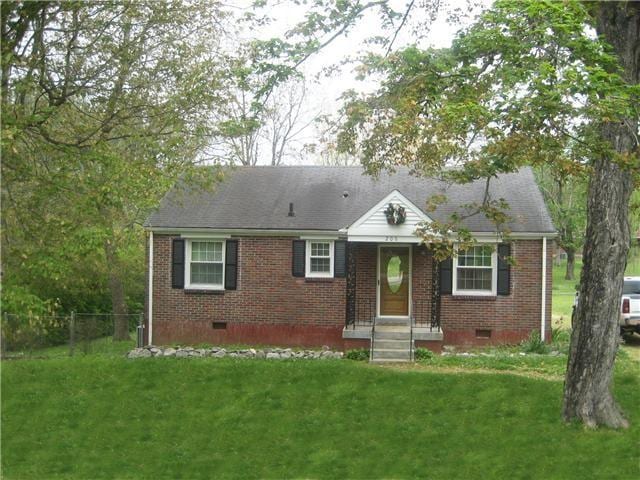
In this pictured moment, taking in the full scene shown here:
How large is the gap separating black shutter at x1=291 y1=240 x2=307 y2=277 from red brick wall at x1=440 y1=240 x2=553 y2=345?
377 centimetres

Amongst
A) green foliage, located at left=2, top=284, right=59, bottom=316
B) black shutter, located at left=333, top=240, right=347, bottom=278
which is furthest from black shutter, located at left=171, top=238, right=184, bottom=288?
green foliage, located at left=2, top=284, right=59, bottom=316

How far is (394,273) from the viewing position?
1834 centimetres

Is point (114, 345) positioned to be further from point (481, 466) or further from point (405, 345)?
point (481, 466)

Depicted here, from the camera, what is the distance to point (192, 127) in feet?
53.1

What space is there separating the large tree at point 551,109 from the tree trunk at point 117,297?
10.1 metres

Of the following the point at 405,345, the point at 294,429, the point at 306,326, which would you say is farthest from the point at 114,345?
the point at 294,429

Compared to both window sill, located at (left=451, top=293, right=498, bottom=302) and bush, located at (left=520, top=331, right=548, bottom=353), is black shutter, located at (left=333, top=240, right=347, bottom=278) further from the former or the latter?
bush, located at (left=520, top=331, right=548, bottom=353)

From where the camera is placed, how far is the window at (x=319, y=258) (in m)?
18.1

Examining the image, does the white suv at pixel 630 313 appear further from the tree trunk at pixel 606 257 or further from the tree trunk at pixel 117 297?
the tree trunk at pixel 117 297

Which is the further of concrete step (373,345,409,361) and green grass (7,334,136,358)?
concrete step (373,345,409,361)

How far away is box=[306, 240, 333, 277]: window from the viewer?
59.4ft

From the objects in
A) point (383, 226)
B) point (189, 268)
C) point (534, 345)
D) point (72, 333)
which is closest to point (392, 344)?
point (383, 226)

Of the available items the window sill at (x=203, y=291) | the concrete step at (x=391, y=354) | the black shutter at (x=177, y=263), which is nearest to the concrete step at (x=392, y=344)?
the concrete step at (x=391, y=354)

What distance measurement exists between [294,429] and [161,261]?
9.46 metres
